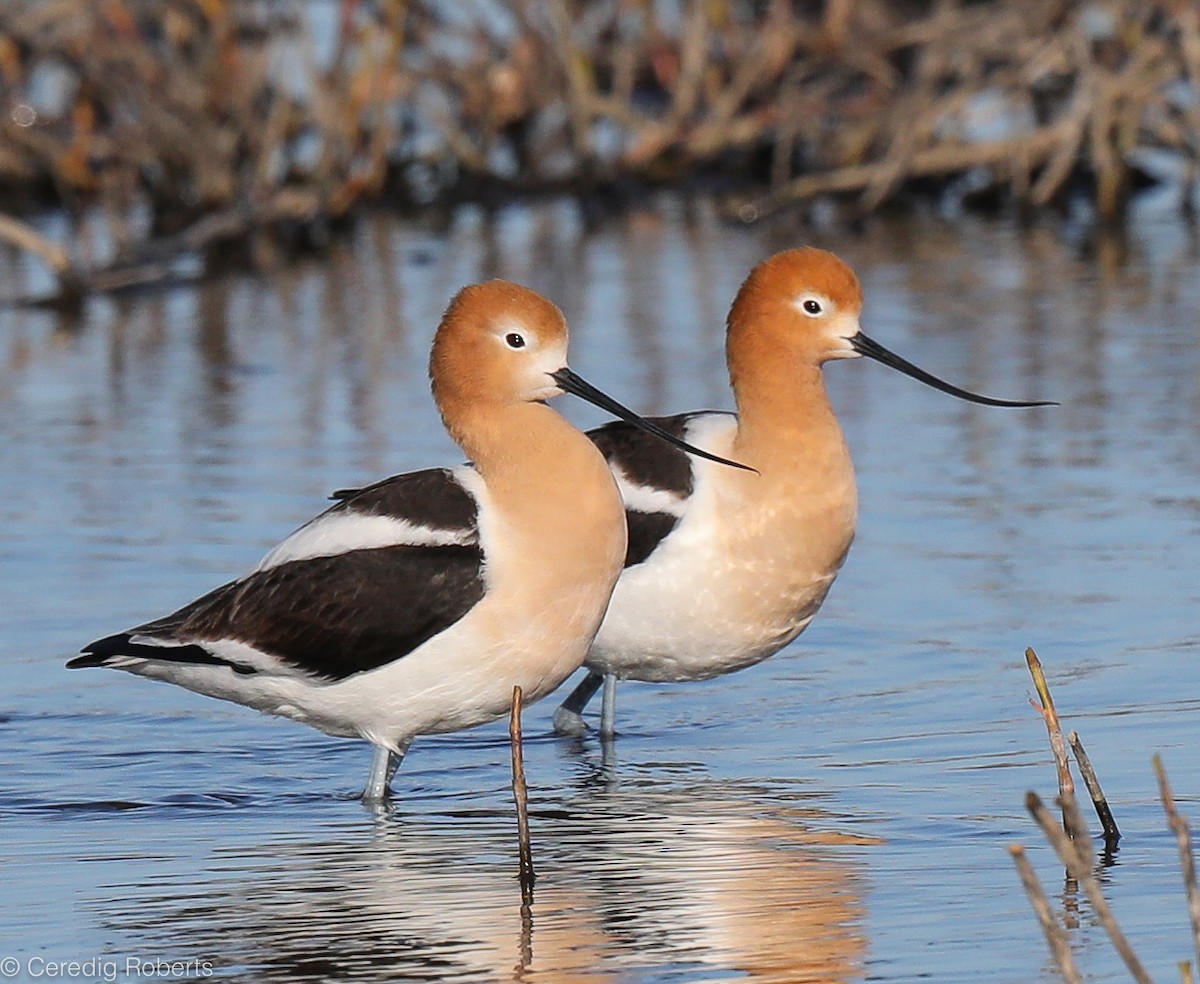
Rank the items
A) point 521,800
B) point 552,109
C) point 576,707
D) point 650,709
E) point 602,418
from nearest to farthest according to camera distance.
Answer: point 521,800
point 576,707
point 650,709
point 602,418
point 552,109

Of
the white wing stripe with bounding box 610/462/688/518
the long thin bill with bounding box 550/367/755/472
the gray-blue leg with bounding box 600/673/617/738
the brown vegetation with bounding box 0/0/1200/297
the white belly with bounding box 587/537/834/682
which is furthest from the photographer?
the brown vegetation with bounding box 0/0/1200/297

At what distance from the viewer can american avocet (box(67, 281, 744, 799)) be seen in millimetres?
5832

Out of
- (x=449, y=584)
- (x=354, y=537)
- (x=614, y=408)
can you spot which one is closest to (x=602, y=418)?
(x=614, y=408)

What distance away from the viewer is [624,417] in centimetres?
637

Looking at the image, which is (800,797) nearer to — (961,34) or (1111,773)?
(1111,773)

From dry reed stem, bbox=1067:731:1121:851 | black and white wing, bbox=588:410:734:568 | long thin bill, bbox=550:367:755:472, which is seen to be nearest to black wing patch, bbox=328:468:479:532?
long thin bill, bbox=550:367:755:472

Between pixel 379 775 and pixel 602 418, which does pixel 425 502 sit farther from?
pixel 602 418

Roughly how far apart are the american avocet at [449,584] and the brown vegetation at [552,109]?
8079mm

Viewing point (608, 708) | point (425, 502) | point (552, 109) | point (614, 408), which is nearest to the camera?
point (425, 502)

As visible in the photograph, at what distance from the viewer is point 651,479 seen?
688 centimetres

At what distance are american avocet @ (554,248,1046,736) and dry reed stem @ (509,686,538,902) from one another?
131cm

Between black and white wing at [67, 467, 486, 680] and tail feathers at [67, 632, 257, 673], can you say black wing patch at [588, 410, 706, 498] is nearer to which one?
black and white wing at [67, 467, 486, 680]

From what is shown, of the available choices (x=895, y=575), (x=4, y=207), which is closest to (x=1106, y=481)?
(x=895, y=575)

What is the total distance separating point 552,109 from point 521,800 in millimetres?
13535
